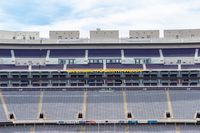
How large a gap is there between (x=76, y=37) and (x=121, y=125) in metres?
28.6

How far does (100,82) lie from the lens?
6291cm

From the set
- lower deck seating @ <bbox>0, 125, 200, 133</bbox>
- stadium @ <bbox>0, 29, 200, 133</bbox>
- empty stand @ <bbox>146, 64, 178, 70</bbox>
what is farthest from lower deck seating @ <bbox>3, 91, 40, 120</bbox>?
empty stand @ <bbox>146, 64, 178, 70</bbox>

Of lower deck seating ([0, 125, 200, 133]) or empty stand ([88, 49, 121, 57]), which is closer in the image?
lower deck seating ([0, 125, 200, 133])

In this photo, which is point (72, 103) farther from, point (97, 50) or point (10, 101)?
point (97, 50)

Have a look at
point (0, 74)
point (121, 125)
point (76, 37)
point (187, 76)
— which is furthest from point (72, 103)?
point (76, 37)

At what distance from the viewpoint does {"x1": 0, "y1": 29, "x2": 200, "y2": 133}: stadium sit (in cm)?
5322

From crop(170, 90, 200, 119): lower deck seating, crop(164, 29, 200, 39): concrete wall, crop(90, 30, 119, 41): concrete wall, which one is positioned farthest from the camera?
crop(90, 30, 119, 41): concrete wall

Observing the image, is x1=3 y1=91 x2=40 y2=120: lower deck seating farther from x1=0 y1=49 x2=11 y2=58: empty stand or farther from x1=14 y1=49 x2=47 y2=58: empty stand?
x1=14 y1=49 x2=47 y2=58: empty stand

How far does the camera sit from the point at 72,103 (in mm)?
57594

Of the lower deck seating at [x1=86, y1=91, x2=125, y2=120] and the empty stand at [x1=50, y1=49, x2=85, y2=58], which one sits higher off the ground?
the empty stand at [x1=50, y1=49, x2=85, y2=58]

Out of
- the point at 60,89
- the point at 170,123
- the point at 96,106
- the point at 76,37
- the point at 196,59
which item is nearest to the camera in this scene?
the point at 170,123

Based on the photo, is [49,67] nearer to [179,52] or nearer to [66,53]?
[66,53]

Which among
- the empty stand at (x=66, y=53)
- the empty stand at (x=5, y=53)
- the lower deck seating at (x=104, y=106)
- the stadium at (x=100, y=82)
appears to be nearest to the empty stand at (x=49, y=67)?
the stadium at (x=100, y=82)

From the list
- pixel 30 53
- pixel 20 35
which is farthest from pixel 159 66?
pixel 20 35
